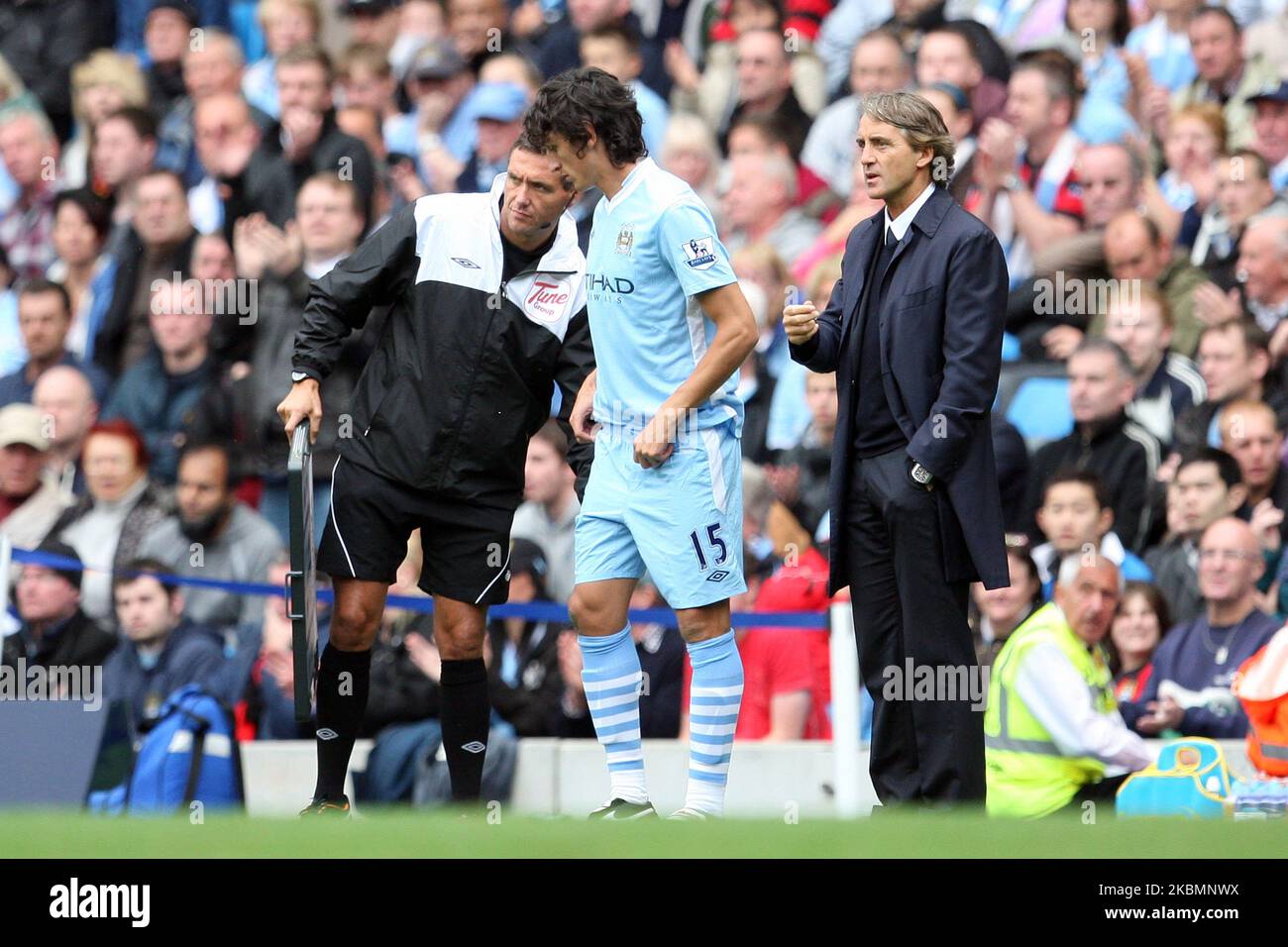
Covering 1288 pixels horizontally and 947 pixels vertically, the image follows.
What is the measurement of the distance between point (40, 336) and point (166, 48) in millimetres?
2390

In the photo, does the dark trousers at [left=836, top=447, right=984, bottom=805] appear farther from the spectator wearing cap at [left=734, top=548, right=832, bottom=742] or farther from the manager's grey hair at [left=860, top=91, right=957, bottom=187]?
the spectator wearing cap at [left=734, top=548, right=832, bottom=742]

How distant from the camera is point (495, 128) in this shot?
35.6 ft

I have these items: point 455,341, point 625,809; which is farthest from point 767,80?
point 625,809

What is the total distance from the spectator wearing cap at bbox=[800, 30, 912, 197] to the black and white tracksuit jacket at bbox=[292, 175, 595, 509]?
13.3 ft

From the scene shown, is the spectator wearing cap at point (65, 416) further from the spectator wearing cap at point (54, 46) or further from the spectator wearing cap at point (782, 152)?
the spectator wearing cap at point (782, 152)

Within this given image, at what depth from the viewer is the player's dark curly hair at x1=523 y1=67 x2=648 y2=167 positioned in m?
5.97

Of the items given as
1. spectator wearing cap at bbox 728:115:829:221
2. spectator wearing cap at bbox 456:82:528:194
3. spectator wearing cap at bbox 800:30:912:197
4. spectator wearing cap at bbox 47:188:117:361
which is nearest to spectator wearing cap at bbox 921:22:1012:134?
spectator wearing cap at bbox 800:30:912:197

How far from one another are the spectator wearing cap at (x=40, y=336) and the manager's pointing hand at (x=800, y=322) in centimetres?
598

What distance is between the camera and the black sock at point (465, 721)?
6668 millimetres

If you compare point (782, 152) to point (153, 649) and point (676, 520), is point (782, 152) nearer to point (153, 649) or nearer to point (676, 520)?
point (153, 649)

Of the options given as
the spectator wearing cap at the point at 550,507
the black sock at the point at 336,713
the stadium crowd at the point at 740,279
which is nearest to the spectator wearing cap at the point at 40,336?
the stadium crowd at the point at 740,279

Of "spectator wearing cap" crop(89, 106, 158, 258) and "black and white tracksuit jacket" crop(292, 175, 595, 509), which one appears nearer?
"black and white tracksuit jacket" crop(292, 175, 595, 509)

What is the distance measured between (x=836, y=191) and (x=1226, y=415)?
2574 millimetres
